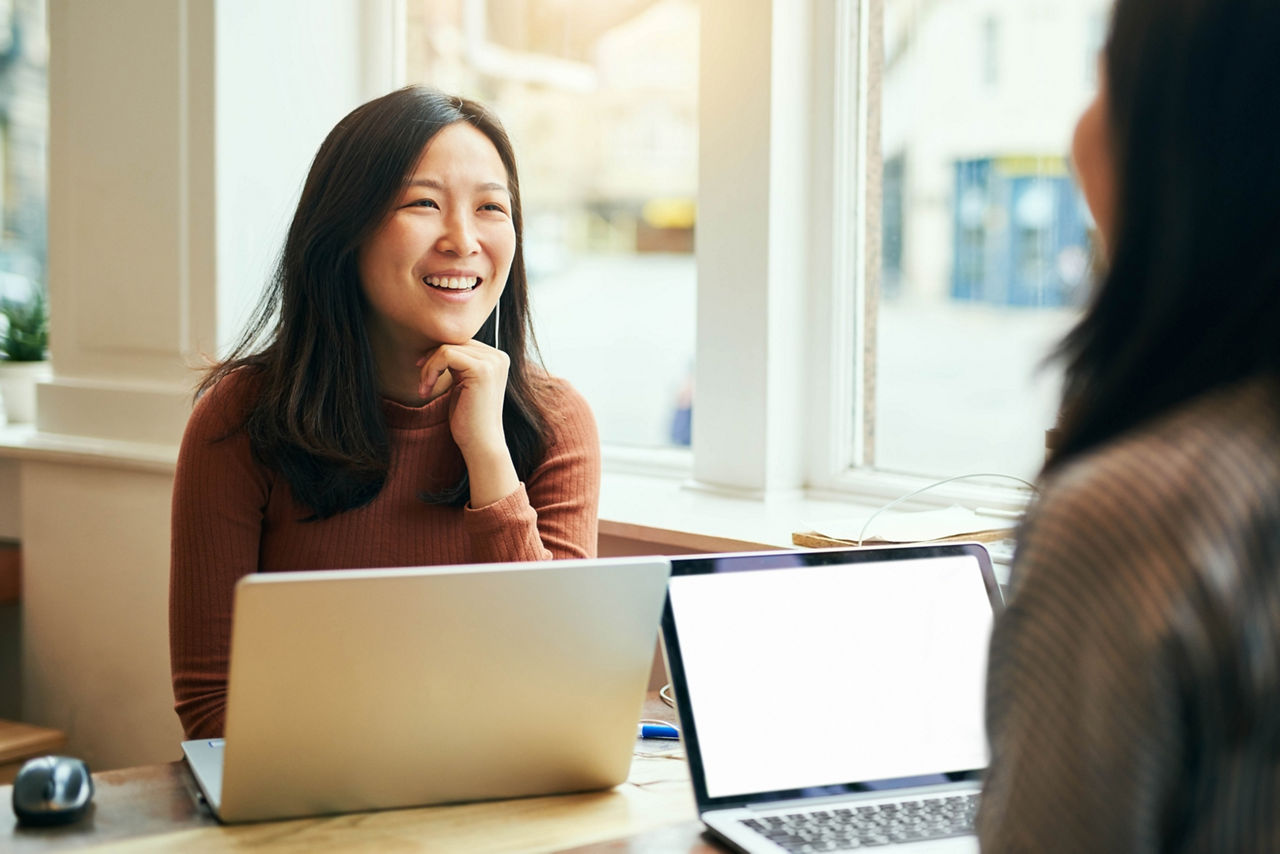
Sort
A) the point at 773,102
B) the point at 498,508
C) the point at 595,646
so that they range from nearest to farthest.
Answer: the point at 595,646 → the point at 498,508 → the point at 773,102

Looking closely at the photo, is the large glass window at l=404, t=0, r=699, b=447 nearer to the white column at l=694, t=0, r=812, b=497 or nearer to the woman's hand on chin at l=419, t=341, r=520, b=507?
the white column at l=694, t=0, r=812, b=497

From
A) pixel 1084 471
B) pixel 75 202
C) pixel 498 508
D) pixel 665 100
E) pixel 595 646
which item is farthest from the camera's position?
pixel 75 202

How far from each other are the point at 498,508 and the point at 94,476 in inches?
55.6

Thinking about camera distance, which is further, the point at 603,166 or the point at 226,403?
the point at 603,166

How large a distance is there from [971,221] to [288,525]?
3.93 ft

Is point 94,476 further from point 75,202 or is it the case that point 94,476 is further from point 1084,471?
point 1084,471

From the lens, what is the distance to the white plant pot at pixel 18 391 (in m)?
3.04

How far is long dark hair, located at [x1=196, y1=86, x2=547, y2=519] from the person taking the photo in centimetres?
158

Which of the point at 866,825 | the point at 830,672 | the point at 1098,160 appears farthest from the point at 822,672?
the point at 1098,160

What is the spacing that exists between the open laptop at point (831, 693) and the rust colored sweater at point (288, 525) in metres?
0.54

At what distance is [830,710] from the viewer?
108 cm

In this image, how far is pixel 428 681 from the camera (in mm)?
990

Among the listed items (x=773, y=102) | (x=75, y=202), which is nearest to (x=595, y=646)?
(x=773, y=102)

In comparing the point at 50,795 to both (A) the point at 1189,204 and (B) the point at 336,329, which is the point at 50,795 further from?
(A) the point at 1189,204
